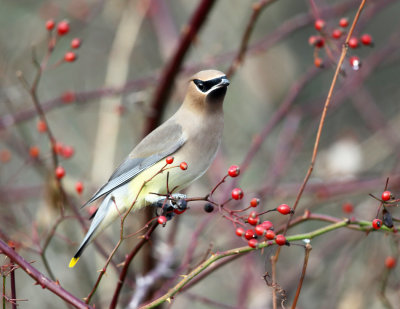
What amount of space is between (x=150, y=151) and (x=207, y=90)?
0.44 m

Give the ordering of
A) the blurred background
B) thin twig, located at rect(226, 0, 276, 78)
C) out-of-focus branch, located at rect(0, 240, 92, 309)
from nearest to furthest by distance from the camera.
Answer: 1. out-of-focus branch, located at rect(0, 240, 92, 309)
2. thin twig, located at rect(226, 0, 276, 78)
3. the blurred background

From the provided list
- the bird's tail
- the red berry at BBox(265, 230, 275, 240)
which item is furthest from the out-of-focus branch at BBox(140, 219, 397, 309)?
the bird's tail

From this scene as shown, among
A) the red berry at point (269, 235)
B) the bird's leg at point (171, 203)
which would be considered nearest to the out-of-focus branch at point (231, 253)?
the red berry at point (269, 235)

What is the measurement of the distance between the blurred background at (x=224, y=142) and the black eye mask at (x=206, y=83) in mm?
498

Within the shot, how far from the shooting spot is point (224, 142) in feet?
20.3

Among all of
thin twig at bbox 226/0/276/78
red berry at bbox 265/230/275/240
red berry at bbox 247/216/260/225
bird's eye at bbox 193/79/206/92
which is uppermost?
thin twig at bbox 226/0/276/78

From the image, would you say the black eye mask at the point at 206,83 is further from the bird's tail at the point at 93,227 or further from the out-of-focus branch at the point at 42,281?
the out-of-focus branch at the point at 42,281

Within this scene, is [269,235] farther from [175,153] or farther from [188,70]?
[188,70]

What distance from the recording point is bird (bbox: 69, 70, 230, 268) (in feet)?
9.21

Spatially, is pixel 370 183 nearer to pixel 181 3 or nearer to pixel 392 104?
pixel 392 104

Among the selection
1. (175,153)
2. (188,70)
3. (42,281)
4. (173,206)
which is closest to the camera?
(42,281)

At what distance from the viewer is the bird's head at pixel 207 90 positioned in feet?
8.92

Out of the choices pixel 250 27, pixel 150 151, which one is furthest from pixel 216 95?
pixel 250 27

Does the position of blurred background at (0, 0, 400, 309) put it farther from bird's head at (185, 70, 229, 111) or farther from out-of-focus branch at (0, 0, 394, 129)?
bird's head at (185, 70, 229, 111)
